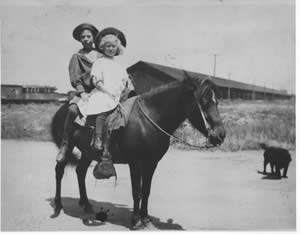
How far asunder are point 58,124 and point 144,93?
37.0 inches

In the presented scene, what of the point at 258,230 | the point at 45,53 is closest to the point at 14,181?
the point at 45,53

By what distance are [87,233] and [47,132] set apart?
1077 millimetres

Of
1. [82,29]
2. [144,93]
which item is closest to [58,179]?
[144,93]

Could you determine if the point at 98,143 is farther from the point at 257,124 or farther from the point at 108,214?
the point at 257,124

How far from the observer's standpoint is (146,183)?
3.57 metres

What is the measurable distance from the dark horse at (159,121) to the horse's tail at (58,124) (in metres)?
0.69

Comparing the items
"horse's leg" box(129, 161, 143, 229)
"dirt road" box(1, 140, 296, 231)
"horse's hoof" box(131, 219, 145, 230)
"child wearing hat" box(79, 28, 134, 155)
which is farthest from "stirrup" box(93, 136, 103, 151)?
"horse's hoof" box(131, 219, 145, 230)

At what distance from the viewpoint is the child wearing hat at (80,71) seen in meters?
3.73

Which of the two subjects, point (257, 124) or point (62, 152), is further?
point (257, 124)

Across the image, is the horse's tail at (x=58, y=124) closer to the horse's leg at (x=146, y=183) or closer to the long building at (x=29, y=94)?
the long building at (x=29, y=94)

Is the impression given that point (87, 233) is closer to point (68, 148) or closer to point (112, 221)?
point (112, 221)

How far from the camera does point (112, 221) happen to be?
148 inches

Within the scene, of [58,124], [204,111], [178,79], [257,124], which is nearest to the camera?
[204,111]

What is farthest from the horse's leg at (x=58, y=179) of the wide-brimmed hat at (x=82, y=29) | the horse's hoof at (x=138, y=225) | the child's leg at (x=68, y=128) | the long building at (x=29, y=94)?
the wide-brimmed hat at (x=82, y=29)
